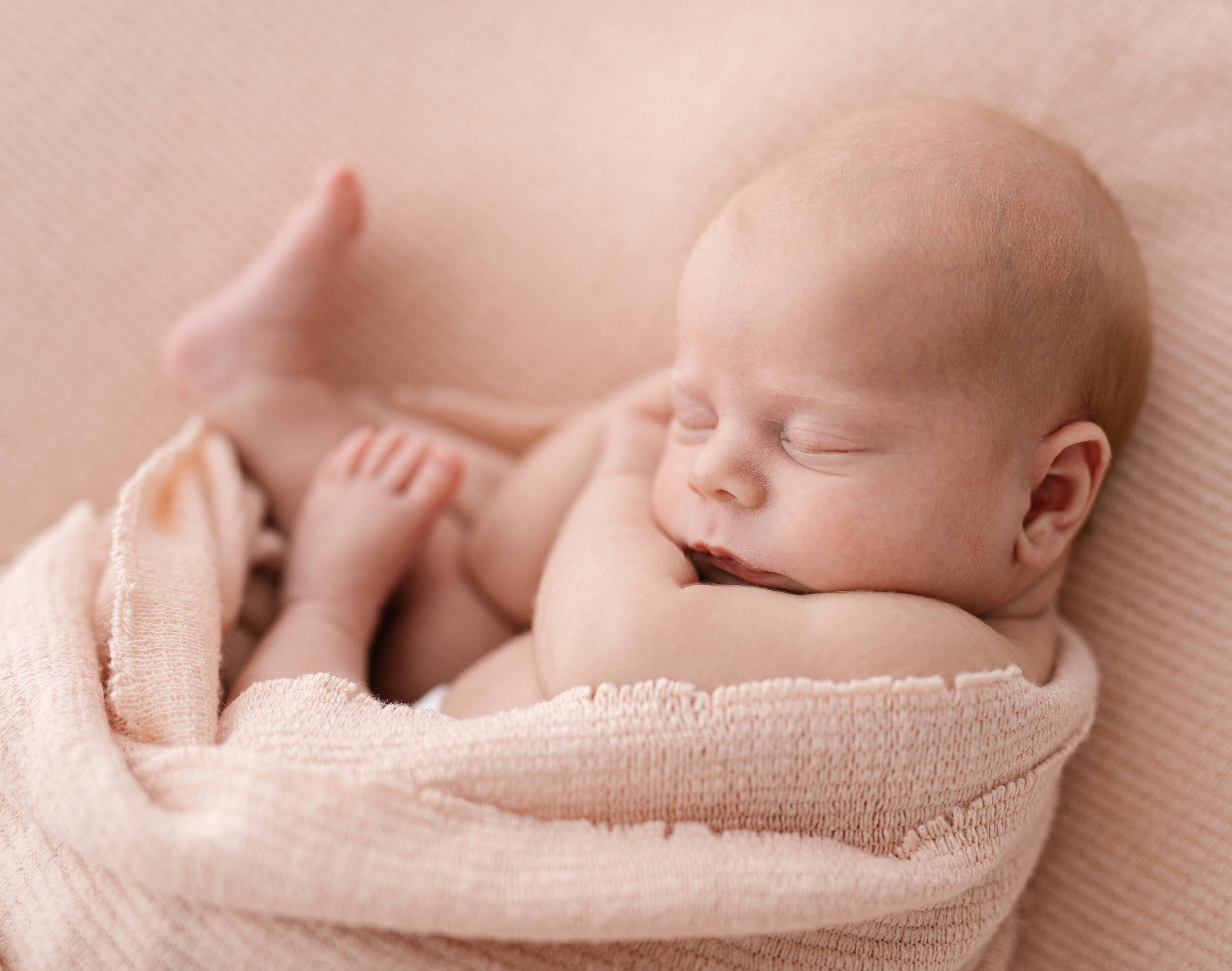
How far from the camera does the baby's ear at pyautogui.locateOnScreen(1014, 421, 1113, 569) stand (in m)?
0.82

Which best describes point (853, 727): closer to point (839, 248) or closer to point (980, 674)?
point (980, 674)

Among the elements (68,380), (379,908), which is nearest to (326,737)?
(379,908)

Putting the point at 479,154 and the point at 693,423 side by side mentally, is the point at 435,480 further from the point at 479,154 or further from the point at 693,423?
the point at 479,154

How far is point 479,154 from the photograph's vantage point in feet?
4.20

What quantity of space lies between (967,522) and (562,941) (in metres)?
0.47

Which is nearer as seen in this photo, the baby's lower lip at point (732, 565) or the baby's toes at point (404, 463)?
the baby's lower lip at point (732, 565)

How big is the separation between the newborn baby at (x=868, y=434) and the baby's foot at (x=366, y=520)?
8 cm

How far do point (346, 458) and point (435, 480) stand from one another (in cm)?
11

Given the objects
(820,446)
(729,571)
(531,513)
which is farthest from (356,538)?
(820,446)

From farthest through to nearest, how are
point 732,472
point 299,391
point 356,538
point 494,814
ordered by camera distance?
point 299,391 < point 356,538 < point 732,472 < point 494,814

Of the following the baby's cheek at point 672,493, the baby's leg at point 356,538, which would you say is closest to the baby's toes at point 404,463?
the baby's leg at point 356,538

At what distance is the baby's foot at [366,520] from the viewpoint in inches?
40.9

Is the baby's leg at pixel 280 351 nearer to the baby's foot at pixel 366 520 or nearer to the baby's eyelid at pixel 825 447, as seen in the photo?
the baby's foot at pixel 366 520

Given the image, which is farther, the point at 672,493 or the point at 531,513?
the point at 531,513
